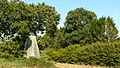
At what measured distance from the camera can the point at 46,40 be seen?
26.9 m

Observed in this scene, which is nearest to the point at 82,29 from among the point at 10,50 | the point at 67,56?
the point at 67,56

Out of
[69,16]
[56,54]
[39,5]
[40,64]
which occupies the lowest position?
[40,64]

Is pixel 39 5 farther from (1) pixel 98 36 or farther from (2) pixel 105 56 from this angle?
(1) pixel 98 36

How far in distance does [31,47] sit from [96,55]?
8.34m

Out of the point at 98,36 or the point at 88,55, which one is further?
the point at 98,36

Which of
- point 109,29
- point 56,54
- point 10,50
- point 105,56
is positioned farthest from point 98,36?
point 10,50

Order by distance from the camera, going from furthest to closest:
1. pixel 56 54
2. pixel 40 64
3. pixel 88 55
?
pixel 56 54 → pixel 88 55 → pixel 40 64

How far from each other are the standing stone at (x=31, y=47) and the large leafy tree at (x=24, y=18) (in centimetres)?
78

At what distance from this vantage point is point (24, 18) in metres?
23.7

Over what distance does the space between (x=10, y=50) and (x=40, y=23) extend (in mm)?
4983

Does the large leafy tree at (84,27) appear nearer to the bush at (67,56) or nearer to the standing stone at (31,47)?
the bush at (67,56)

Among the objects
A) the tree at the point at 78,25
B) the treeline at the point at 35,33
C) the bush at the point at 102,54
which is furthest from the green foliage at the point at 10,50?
the tree at the point at 78,25

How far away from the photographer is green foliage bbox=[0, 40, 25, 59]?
24.5 metres

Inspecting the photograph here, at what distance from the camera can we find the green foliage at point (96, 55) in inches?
965
